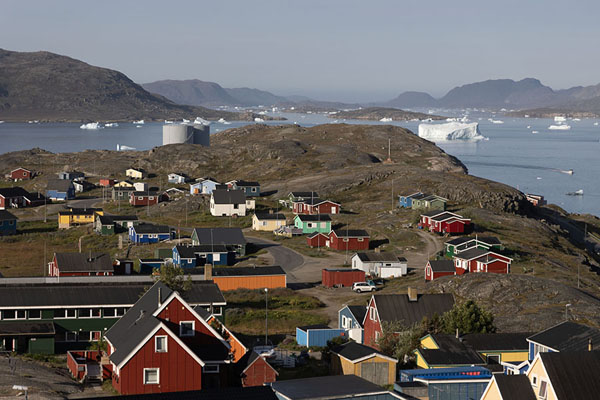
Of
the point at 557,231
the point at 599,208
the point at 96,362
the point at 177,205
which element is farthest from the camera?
the point at 599,208

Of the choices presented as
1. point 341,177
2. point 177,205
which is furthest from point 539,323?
point 341,177

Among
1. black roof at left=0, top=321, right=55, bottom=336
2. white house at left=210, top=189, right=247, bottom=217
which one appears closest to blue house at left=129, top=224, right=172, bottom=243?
white house at left=210, top=189, right=247, bottom=217

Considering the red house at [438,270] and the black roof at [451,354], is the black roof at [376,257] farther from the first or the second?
the black roof at [451,354]

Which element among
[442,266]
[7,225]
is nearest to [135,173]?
[7,225]

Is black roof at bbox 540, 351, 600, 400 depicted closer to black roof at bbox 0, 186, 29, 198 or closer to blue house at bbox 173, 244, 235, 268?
blue house at bbox 173, 244, 235, 268

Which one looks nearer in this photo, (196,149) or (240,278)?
(240,278)

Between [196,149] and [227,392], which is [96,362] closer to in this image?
[227,392]
